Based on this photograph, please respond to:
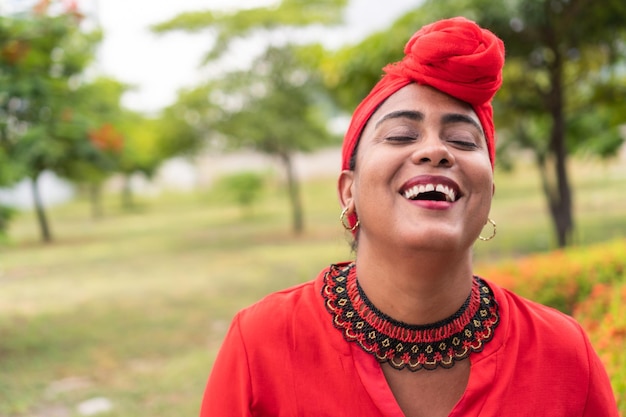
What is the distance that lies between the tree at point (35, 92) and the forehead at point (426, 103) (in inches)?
239

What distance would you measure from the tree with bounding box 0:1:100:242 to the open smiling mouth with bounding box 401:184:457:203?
624 cm

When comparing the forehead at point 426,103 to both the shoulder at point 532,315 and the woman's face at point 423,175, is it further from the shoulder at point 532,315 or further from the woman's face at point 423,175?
the shoulder at point 532,315

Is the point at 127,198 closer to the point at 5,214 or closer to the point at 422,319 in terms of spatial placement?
the point at 5,214

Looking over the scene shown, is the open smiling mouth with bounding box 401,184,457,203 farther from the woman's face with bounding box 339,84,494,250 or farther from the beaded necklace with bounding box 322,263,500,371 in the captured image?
the beaded necklace with bounding box 322,263,500,371

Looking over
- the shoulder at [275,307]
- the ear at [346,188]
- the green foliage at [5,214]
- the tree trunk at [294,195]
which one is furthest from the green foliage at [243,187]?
the shoulder at [275,307]

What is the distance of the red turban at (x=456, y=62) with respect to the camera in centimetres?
158

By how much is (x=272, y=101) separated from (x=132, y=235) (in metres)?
6.95

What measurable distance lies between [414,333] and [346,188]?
43 centimetres

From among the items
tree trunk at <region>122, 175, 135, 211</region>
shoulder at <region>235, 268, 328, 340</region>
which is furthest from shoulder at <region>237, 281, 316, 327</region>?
tree trunk at <region>122, 175, 135, 211</region>

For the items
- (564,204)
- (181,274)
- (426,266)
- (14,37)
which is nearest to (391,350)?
(426,266)

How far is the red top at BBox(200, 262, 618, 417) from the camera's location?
5.04 ft

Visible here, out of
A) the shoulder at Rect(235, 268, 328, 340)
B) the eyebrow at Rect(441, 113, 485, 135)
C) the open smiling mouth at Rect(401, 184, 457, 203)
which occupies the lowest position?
the shoulder at Rect(235, 268, 328, 340)

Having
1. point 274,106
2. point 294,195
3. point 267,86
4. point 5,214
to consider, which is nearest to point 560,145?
point 5,214

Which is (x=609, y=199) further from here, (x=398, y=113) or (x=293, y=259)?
(x=398, y=113)
